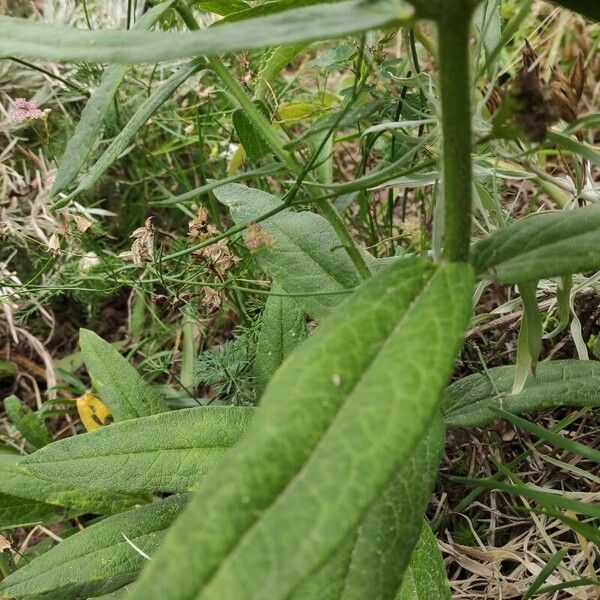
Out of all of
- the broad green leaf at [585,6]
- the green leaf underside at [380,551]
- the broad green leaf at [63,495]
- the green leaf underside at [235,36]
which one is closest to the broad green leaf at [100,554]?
the broad green leaf at [63,495]

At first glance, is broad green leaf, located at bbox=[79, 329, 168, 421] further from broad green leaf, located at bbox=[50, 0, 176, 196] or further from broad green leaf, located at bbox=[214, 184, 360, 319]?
broad green leaf, located at bbox=[50, 0, 176, 196]

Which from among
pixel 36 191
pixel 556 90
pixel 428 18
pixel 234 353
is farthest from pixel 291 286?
pixel 36 191

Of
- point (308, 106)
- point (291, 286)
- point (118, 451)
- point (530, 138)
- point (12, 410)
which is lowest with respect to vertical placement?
point (12, 410)

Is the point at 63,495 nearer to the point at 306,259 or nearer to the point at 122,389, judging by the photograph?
the point at 122,389

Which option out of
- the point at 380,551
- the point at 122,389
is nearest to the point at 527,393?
the point at 380,551

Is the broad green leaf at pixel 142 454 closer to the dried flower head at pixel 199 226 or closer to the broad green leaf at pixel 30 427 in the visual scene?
the dried flower head at pixel 199 226

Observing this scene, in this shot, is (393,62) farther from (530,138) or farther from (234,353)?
(530,138)
